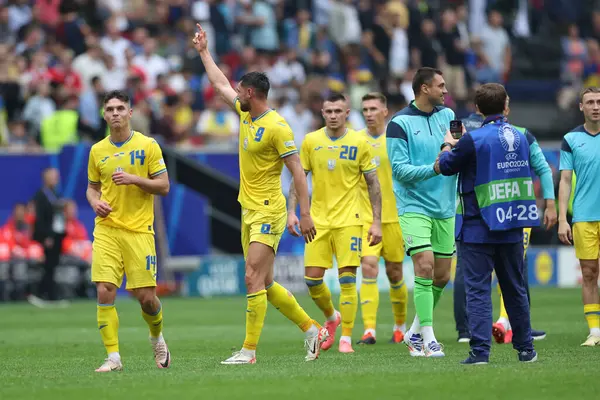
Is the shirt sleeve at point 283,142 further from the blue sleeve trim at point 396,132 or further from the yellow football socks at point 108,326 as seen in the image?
the yellow football socks at point 108,326

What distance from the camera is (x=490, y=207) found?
418 inches

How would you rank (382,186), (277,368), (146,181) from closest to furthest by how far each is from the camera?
(277,368) → (146,181) → (382,186)

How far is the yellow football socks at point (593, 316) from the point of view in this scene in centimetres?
1404

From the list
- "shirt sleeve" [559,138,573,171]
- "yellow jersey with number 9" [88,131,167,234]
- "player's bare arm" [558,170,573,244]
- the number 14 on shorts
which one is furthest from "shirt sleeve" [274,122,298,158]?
"shirt sleeve" [559,138,573,171]

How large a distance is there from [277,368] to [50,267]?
13939 millimetres

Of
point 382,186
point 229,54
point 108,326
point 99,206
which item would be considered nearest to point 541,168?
point 382,186

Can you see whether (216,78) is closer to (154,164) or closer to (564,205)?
(154,164)

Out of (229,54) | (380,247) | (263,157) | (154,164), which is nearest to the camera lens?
(154,164)

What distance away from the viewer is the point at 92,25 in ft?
93.9

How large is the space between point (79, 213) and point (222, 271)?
3.24 metres

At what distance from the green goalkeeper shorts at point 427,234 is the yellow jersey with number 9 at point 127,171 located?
259cm

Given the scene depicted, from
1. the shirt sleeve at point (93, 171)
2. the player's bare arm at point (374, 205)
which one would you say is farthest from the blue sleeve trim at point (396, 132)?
the shirt sleeve at point (93, 171)

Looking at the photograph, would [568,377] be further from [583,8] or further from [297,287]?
[583,8]

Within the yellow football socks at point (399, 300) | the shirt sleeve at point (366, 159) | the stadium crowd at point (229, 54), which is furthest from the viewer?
the stadium crowd at point (229, 54)
